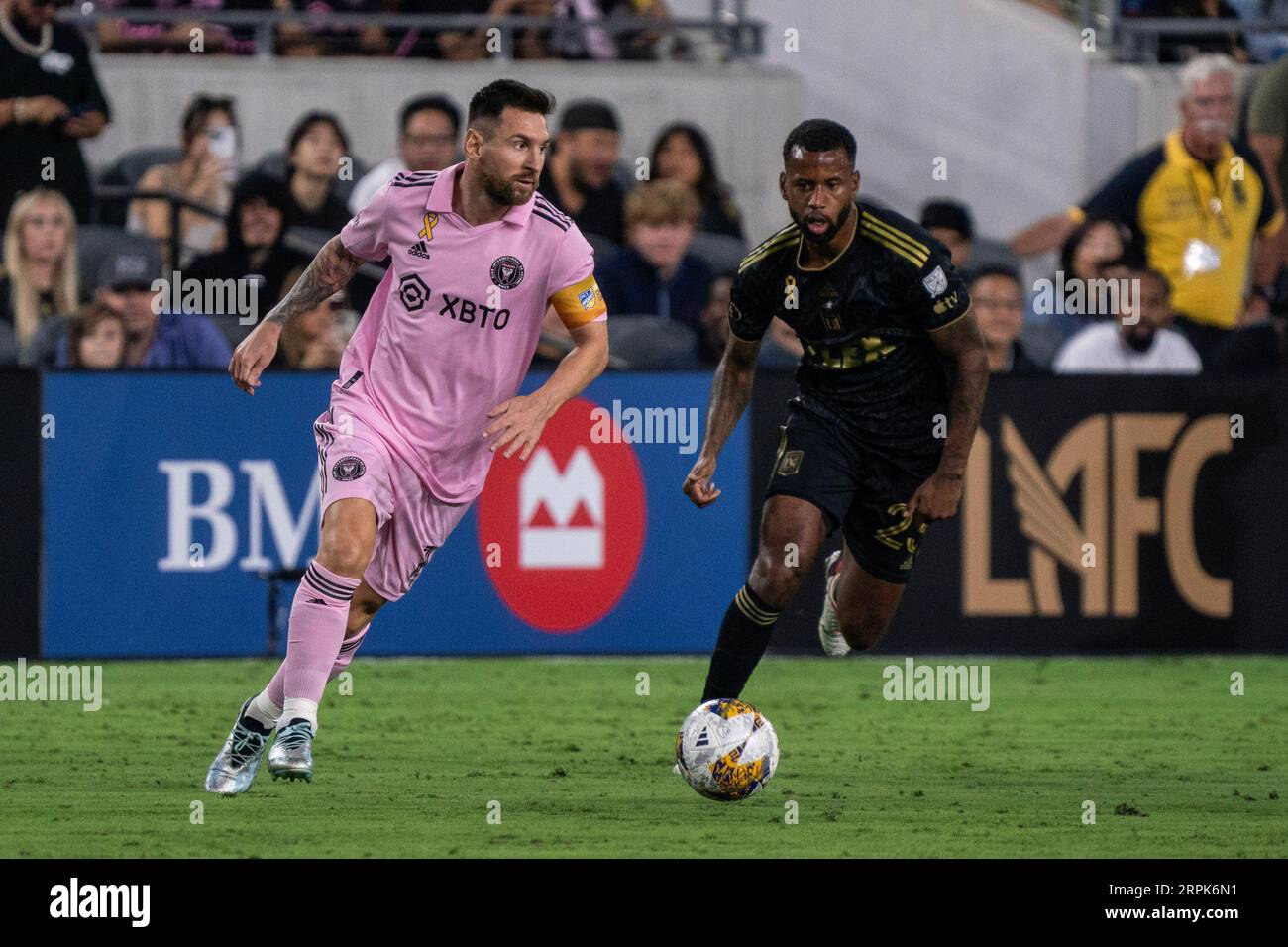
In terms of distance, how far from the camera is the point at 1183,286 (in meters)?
14.0

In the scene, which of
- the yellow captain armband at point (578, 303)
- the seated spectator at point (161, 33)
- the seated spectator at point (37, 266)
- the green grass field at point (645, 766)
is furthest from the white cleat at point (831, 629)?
the seated spectator at point (161, 33)

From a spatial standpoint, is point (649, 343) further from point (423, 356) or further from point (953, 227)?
point (423, 356)

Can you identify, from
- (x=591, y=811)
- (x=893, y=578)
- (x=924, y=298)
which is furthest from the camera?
(x=893, y=578)

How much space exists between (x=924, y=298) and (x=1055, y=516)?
14.1 feet

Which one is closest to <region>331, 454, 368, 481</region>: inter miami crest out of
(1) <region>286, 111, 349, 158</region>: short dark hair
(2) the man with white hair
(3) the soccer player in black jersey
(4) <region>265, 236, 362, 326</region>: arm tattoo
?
(4) <region>265, 236, 362, 326</region>: arm tattoo

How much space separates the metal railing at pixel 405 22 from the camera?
15414 mm

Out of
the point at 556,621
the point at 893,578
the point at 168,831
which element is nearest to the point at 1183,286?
the point at 556,621

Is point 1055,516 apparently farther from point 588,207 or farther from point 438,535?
point 438,535

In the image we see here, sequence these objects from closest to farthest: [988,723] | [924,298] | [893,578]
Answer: [924,298], [893,578], [988,723]

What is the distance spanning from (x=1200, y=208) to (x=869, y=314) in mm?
6087

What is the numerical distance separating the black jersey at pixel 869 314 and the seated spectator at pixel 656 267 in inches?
176

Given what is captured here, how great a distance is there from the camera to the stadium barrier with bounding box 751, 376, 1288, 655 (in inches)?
489

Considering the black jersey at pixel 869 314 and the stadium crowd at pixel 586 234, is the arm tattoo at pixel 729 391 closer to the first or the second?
the black jersey at pixel 869 314

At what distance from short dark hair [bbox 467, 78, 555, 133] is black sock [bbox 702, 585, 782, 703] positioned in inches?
75.9
